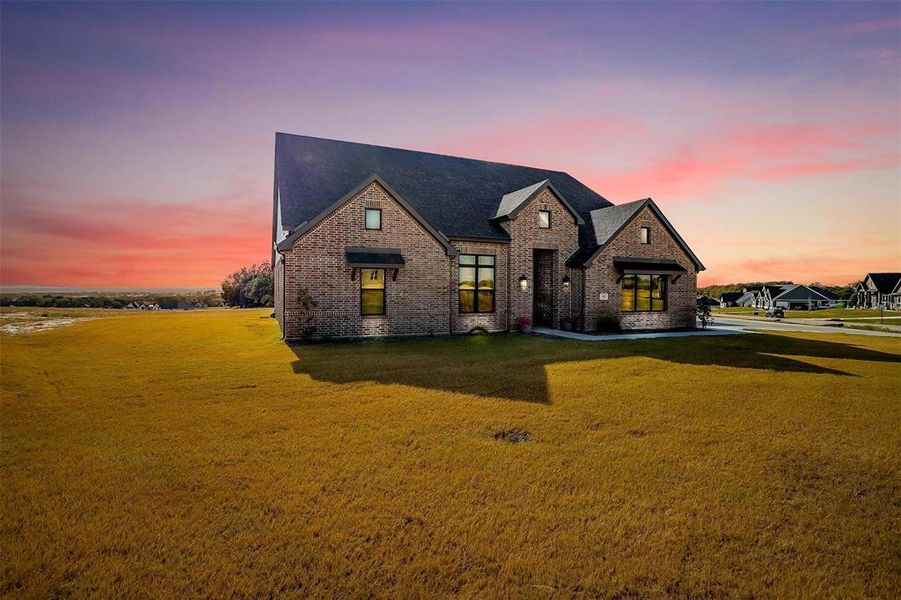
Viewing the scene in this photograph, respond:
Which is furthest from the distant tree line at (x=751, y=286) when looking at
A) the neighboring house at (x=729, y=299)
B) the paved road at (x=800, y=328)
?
the paved road at (x=800, y=328)

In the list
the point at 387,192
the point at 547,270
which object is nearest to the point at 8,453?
the point at 387,192

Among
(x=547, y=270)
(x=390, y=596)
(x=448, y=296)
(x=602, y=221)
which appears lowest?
(x=390, y=596)

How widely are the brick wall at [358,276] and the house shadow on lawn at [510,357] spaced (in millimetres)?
1193

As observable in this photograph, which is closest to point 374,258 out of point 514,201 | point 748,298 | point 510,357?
point 510,357

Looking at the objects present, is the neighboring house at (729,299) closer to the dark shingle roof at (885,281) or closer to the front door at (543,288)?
the dark shingle roof at (885,281)

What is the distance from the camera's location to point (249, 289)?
148 ft

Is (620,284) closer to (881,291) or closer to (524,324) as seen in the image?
(524,324)

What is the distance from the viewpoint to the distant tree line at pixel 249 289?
44.6 m

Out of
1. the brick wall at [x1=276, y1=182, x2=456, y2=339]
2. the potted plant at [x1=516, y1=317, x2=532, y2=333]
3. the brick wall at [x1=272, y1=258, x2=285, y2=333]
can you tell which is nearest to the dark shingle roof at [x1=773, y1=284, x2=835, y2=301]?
the potted plant at [x1=516, y1=317, x2=532, y2=333]

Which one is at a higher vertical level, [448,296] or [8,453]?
[448,296]

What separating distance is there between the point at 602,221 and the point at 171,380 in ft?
68.2

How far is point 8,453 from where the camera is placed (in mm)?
5660

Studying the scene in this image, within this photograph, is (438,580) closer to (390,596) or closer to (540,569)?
(390,596)

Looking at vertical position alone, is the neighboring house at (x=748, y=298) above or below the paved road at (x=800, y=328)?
above
